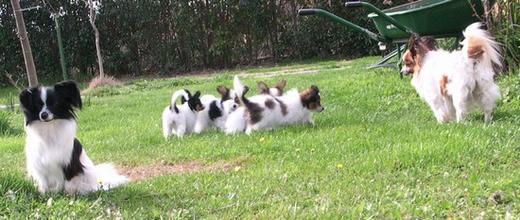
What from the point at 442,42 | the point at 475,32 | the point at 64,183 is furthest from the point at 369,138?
the point at 442,42

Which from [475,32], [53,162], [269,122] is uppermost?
[475,32]

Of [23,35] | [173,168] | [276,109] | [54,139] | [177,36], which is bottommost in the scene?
[173,168]

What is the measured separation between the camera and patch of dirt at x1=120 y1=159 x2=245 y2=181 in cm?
591

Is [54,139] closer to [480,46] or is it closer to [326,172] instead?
[326,172]

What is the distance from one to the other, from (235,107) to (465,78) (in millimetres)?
3205

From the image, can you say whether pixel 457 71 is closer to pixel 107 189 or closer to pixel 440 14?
pixel 440 14

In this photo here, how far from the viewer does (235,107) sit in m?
8.39

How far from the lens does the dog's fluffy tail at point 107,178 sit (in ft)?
17.5

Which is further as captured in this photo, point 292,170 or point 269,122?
point 269,122

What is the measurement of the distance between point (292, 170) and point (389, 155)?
2.93 ft

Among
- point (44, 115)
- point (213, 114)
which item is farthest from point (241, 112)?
point (44, 115)

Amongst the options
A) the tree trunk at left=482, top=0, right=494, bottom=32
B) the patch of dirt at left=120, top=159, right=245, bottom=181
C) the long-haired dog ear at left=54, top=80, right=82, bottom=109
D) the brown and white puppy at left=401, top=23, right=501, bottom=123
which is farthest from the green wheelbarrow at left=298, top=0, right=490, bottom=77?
Result: the long-haired dog ear at left=54, top=80, right=82, bottom=109

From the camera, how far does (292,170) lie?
535 centimetres

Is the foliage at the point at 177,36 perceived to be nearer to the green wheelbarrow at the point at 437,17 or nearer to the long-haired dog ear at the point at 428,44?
the green wheelbarrow at the point at 437,17
